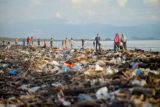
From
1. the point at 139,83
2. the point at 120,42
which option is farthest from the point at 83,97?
the point at 120,42

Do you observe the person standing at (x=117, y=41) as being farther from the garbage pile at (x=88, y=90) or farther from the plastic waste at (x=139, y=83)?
the plastic waste at (x=139, y=83)

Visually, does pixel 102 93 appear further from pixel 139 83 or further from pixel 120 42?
pixel 120 42

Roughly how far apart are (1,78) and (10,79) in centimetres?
67

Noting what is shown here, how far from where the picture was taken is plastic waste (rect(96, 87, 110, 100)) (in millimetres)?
7441

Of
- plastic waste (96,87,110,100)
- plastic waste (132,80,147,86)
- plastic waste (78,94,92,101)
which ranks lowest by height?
plastic waste (78,94,92,101)

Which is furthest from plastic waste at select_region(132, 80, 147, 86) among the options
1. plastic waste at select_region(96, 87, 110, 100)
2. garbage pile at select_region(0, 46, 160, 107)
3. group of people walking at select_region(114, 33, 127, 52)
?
group of people walking at select_region(114, 33, 127, 52)

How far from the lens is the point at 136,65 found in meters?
12.1

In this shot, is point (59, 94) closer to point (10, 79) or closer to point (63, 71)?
point (63, 71)

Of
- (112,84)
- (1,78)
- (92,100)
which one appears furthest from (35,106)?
(1,78)

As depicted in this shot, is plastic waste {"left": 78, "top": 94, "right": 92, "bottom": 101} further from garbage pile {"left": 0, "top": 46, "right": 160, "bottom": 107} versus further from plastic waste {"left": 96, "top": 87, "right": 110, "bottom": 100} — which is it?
plastic waste {"left": 96, "top": 87, "right": 110, "bottom": 100}

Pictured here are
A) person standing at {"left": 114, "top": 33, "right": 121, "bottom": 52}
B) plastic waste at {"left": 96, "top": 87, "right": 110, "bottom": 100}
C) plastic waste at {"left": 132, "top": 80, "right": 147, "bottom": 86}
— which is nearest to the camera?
plastic waste at {"left": 96, "top": 87, "right": 110, "bottom": 100}

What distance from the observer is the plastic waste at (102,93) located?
7.44 m

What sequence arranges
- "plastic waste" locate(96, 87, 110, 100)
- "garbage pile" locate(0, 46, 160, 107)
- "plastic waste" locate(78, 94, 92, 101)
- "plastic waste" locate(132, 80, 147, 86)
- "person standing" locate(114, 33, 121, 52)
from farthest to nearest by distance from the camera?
1. "person standing" locate(114, 33, 121, 52)
2. "plastic waste" locate(132, 80, 147, 86)
3. "plastic waste" locate(78, 94, 92, 101)
4. "plastic waste" locate(96, 87, 110, 100)
5. "garbage pile" locate(0, 46, 160, 107)

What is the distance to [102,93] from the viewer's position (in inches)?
304
